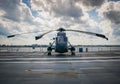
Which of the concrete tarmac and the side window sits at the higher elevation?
the side window

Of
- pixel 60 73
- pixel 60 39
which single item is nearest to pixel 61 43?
pixel 60 39

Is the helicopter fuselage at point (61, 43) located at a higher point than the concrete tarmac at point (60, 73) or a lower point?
higher

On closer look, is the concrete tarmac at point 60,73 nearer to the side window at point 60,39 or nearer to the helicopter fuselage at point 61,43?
the helicopter fuselage at point 61,43

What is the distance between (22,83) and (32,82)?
0.60 meters

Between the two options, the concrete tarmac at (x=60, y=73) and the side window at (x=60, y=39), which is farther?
the side window at (x=60, y=39)

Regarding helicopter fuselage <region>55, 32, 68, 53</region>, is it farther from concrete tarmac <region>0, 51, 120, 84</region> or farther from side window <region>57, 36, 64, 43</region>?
concrete tarmac <region>0, 51, 120, 84</region>

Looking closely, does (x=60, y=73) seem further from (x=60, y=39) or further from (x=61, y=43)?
(x=60, y=39)

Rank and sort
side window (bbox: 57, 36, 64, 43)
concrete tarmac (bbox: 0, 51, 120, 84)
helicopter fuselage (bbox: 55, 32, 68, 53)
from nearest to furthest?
concrete tarmac (bbox: 0, 51, 120, 84) < helicopter fuselage (bbox: 55, 32, 68, 53) < side window (bbox: 57, 36, 64, 43)

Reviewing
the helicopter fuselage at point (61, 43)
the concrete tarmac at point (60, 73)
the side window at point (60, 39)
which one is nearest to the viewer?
the concrete tarmac at point (60, 73)

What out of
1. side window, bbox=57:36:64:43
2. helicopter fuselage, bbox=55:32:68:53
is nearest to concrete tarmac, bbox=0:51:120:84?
helicopter fuselage, bbox=55:32:68:53

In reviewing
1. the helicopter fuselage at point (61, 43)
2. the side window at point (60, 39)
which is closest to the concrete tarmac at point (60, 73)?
the helicopter fuselage at point (61, 43)

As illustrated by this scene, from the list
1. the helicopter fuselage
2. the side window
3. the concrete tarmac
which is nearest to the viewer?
the concrete tarmac

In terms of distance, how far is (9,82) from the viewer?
11.0 meters

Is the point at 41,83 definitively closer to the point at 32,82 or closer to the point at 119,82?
the point at 32,82
